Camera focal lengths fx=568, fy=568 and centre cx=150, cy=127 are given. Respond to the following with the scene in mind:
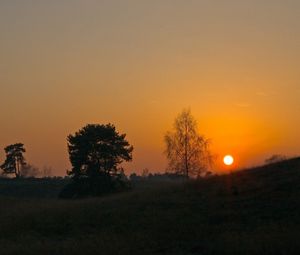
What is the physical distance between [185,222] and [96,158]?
3933 cm

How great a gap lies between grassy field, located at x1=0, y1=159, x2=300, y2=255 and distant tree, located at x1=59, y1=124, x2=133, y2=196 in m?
23.9

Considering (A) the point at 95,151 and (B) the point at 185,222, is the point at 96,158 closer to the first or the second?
(A) the point at 95,151

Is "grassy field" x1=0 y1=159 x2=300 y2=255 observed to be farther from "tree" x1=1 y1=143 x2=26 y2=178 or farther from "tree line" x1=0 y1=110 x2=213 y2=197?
"tree" x1=1 y1=143 x2=26 y2=178

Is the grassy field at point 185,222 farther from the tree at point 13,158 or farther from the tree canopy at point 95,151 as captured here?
the tree at point 13,158

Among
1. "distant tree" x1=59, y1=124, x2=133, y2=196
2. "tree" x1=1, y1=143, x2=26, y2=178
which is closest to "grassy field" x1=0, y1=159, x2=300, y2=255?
"distant tree" x1=59, y1=124, x2=133, y2=196

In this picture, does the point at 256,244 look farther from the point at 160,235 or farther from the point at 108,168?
the point at 108,168

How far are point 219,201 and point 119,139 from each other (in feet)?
126

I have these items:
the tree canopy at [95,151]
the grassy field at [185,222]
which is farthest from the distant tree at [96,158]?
the grassy field at [185,222]

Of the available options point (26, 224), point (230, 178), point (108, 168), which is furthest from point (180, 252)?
point (108, 168)

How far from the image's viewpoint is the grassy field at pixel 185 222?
822 inches

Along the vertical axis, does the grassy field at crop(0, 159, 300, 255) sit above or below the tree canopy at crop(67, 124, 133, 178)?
below

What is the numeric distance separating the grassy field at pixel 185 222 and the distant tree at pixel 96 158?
23854 mm

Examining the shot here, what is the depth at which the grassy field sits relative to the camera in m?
20.9

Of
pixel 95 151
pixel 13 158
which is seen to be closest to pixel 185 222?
pixel 95 151
